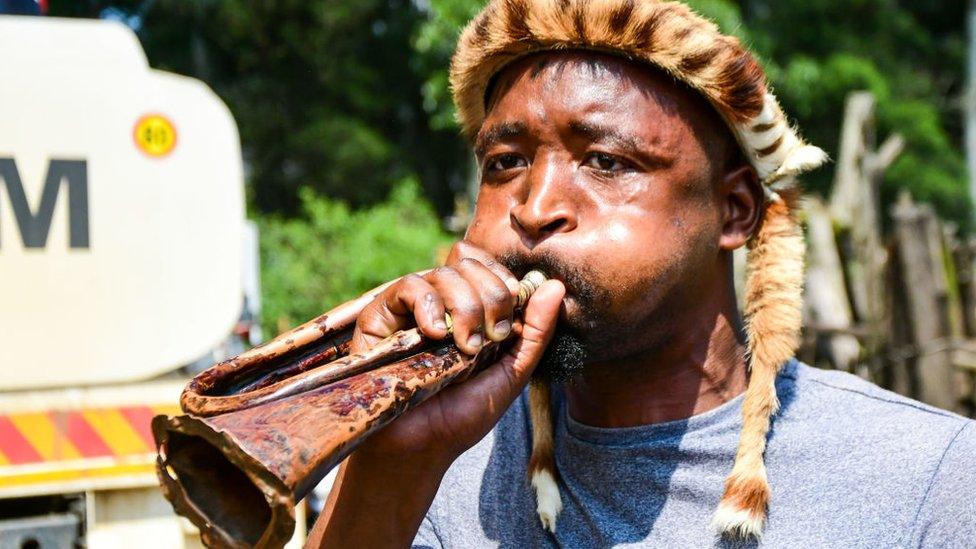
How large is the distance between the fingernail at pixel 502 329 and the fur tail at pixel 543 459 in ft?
1.27

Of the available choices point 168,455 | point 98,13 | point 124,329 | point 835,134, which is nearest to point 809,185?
point 835,134

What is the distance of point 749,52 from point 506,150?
536mm

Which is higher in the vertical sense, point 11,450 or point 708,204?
point 708,204

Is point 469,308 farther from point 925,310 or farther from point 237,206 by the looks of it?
point 925,310

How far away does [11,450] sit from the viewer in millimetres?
2686

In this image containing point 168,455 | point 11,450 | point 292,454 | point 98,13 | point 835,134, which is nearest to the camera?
point 292,454

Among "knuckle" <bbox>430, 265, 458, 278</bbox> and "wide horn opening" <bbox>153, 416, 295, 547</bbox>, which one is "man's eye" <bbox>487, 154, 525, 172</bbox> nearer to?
"knuckle" <bbox>430, 265, 458, 278</bbox>

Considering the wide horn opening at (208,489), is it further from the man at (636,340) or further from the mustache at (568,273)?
the mustache at (568,273)

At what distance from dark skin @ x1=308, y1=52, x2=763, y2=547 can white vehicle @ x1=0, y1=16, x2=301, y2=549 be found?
4.08 feet

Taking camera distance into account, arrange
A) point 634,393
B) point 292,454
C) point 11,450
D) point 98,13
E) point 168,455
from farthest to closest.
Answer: point 98,13 → point 11,450 → point 634,393 → point 168,455 → point 292,454

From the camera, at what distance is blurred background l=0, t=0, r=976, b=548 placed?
2.74 metres

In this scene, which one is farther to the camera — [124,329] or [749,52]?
[124,329]

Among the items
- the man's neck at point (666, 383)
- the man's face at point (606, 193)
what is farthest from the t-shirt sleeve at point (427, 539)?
the man's face at point (606, 193)

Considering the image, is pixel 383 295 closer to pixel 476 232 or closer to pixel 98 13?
pixel 476 232
